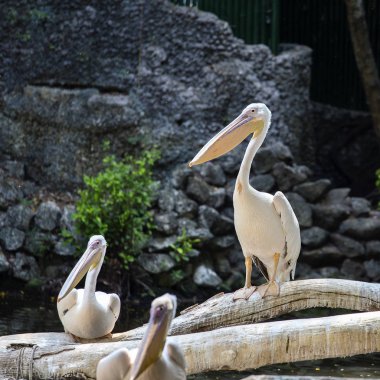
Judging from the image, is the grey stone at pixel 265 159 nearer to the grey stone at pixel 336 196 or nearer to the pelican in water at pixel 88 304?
the grey stone at pixel 336 196

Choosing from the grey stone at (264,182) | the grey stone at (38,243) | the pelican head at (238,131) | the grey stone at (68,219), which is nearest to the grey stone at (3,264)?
the grey stone at (38,243)

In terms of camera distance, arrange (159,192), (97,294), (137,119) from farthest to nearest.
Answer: (137,119) < (159,192) < (97,294)

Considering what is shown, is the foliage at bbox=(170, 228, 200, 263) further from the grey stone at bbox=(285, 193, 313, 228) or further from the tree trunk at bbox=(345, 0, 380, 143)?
the tree trunk at bbox=(345, 0, 380, 143)

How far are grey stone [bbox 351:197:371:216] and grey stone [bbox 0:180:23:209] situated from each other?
12.4 feet

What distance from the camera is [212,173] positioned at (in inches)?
401

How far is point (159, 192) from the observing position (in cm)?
991

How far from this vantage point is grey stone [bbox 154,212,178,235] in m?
9.64

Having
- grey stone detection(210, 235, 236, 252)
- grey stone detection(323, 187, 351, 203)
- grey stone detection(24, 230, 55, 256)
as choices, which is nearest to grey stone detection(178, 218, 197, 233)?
grey stone detection(210, 235, 236, 252)

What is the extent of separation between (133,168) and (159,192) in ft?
1.43

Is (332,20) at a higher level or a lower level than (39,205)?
higher

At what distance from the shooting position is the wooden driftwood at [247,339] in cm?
495

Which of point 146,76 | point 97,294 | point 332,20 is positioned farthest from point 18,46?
point 97,294

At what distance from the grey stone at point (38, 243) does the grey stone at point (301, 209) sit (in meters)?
2.67

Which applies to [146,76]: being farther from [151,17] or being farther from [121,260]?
[121,260]
